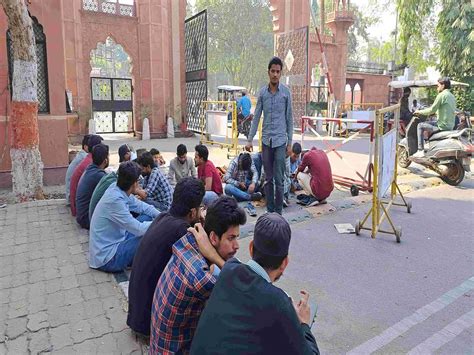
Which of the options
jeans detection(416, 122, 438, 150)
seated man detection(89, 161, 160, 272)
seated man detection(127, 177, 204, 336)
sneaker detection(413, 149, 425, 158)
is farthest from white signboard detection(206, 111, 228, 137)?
seated man detection(127, 177, 204, 336)

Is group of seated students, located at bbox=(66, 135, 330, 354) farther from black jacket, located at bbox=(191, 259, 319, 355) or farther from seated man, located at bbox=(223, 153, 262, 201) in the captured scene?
seated man, located at bbox=(223, 153, 262, 201)

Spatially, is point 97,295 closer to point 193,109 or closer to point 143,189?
point 143,189

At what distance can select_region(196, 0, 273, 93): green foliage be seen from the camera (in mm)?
36438

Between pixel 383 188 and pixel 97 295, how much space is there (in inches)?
130

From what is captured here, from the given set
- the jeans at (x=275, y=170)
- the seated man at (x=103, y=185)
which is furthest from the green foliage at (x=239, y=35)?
the seated man at (x=103, y=185)

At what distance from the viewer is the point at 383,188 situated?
486cm

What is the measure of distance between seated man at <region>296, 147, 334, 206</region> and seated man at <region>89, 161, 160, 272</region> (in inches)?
123

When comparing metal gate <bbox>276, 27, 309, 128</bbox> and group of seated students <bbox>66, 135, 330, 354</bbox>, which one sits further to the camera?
metal gate <bbox>276, 27, 309, 128</bbox>

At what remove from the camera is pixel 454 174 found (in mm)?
7680

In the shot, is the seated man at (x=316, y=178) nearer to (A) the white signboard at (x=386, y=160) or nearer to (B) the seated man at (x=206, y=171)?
(A) the white signboard at (x=386, y=160)

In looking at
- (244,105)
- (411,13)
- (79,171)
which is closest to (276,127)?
(79,171)

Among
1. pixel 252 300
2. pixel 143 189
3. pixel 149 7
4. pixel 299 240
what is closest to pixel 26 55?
pixel 143 189

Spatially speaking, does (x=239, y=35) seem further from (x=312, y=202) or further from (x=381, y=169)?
(x=381, y=169)

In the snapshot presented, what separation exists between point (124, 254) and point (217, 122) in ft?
29.0
